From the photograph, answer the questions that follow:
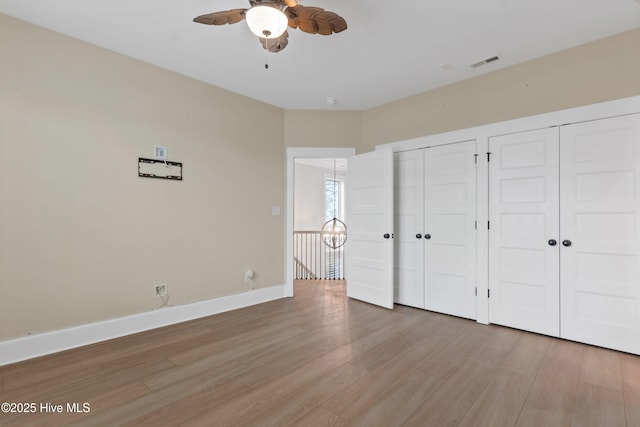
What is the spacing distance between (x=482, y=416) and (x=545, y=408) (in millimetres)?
427

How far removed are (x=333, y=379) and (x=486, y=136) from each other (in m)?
2.92

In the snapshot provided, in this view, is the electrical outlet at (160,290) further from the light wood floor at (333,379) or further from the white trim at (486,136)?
the white trim at (486,136)

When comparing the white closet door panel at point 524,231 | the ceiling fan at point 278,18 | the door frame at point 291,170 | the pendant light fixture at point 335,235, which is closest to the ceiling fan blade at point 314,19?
the ceiling fan at point 278,18

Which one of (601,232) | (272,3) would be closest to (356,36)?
(272,3)

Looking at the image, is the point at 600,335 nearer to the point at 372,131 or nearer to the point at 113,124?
the point at 372,131

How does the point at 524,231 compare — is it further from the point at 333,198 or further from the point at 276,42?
the point at 333,198

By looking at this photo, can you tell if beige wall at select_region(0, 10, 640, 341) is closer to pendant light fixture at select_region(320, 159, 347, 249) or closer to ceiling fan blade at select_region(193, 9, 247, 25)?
ceiling fan blade at select_region(193, 9, 247, 25)

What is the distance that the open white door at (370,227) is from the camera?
12.6 ft

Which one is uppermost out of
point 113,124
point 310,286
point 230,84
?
point 230,84

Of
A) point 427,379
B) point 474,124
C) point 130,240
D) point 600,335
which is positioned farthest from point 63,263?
point 600,335

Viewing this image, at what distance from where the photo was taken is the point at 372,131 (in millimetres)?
4359

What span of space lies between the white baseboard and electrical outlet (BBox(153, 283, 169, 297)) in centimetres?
17

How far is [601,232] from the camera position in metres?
2.66

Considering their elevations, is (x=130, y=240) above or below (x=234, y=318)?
above
